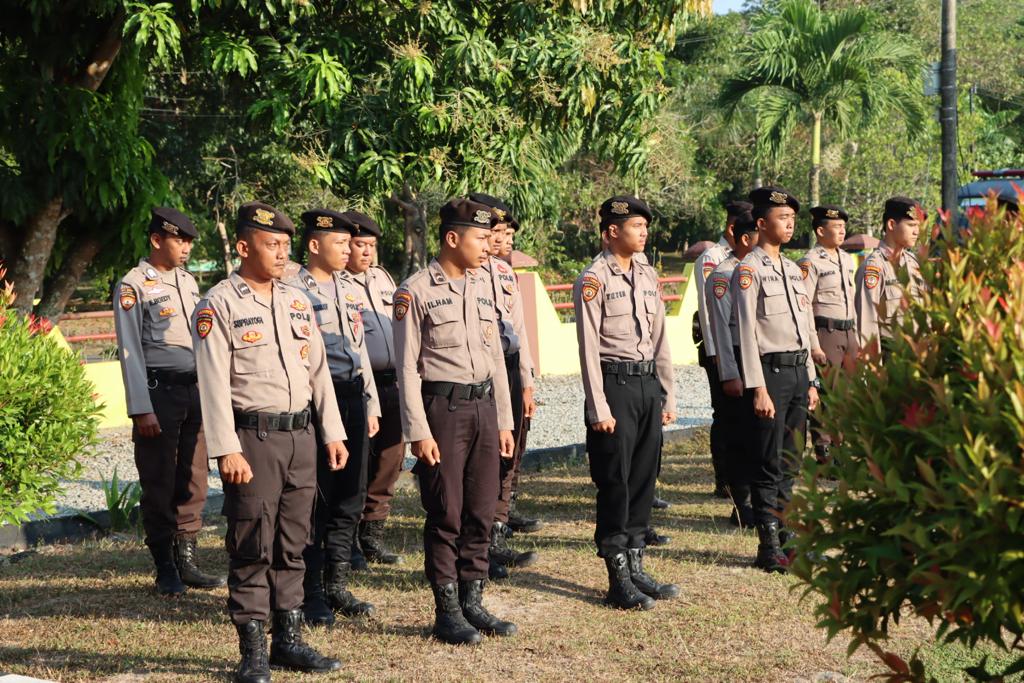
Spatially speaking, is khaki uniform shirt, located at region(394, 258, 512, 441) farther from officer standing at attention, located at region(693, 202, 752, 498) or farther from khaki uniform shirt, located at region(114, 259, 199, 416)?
officer standing at attention, located at region(693, 202, 752, 498)

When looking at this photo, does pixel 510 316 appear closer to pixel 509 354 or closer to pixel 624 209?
pixel 509 354

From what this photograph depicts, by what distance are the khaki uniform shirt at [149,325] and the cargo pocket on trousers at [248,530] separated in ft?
4.96

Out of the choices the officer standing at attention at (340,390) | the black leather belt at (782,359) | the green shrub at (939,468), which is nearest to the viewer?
the green shrub at (939,468)

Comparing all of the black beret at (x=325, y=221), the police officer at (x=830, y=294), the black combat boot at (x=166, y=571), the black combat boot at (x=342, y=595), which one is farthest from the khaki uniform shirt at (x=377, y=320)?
the police officer at (x=830, y=294)

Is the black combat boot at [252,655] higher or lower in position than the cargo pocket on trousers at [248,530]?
lower

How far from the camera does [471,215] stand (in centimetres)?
534

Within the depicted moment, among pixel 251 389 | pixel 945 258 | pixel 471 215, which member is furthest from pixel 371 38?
pixel 945 258

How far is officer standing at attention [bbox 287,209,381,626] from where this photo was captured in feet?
19.2

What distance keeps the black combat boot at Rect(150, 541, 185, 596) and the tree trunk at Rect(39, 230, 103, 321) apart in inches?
215

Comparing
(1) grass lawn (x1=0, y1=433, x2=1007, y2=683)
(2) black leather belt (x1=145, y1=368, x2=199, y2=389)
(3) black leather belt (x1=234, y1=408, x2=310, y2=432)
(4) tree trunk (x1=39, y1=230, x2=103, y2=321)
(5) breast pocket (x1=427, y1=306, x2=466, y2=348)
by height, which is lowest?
(1) grass lawn (x1=0, y1=433, x2=1007, y2=683)

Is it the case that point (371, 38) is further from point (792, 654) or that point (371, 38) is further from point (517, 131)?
point (792, 654)

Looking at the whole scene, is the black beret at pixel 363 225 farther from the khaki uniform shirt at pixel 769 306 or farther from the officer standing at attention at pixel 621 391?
the khaki uniform shirt at pixel 769 306

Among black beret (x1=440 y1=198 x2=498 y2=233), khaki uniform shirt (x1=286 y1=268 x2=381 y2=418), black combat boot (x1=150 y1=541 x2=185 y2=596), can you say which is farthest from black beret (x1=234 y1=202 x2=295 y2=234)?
black combat boot (x1=150 y1=541 x2=185 y2=596)

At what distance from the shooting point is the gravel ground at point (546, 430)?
922 cm
